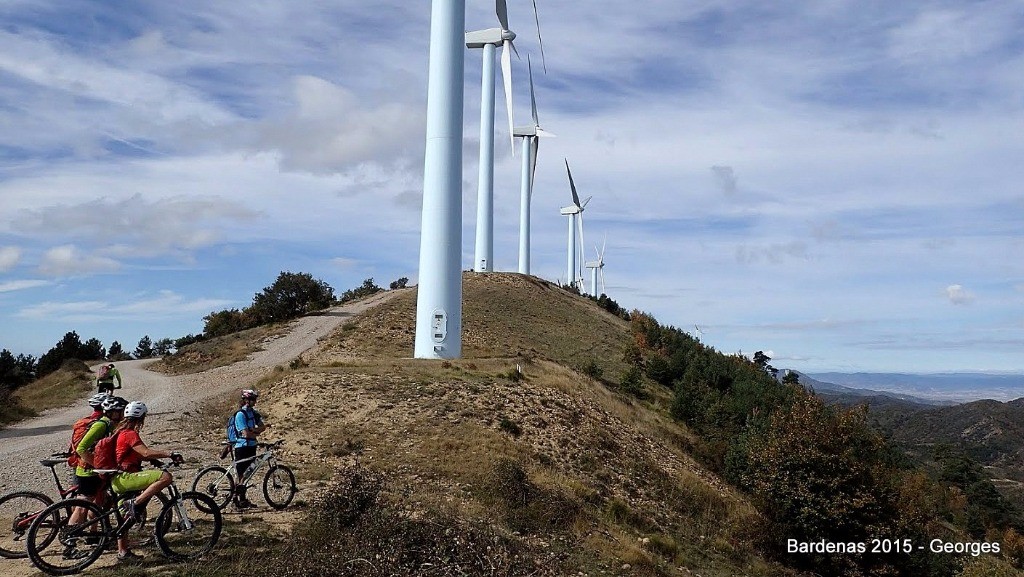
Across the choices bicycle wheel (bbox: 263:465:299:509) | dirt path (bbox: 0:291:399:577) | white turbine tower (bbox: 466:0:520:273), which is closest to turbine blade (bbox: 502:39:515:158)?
white turbine tower (bbox: 466:0:520:273)

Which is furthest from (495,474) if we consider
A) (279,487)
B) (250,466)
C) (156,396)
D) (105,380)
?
(156,396)

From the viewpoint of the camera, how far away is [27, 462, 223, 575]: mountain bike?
9680 mm

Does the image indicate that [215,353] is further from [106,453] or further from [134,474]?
[134,474]

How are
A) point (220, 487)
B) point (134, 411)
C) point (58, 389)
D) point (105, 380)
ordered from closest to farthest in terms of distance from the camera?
point (134, 411)
point (220, 487)
point (105, 380)
point (58, 389)

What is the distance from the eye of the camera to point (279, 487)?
1395 centimetres

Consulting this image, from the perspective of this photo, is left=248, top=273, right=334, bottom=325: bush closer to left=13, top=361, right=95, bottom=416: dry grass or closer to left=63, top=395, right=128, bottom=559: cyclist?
left=13, top=361, right=95, bottom=416: dry grass

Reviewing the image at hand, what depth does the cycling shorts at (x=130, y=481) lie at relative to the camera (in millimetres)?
9906

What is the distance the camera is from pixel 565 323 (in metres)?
61.7

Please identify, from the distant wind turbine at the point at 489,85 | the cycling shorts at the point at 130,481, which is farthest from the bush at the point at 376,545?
the distant wind turbine at the point at 489,85

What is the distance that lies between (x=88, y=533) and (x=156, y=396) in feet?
75.1

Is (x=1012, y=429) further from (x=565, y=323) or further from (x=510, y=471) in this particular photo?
(x=510, y=471)

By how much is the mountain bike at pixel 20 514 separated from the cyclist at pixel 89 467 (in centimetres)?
20

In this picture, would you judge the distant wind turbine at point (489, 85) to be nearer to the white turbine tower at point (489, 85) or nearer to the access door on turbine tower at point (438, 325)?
the white turbine tower at point (489, 85)

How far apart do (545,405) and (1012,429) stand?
206193 millimetres
